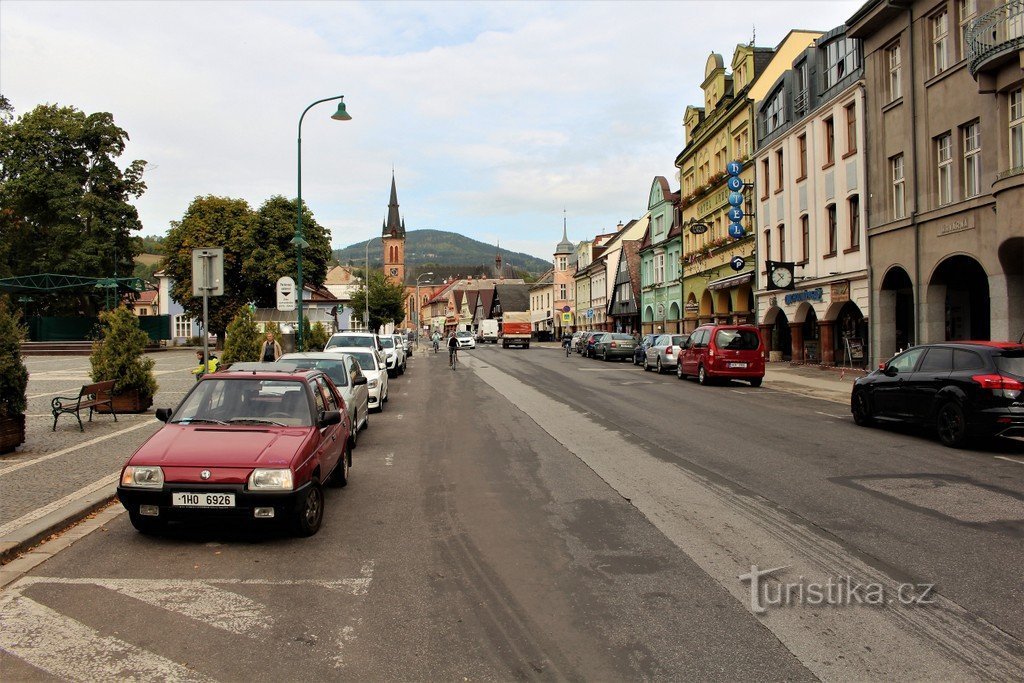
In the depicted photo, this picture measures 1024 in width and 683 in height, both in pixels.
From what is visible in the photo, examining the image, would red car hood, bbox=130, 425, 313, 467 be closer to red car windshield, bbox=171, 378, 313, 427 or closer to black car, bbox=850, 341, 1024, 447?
red car windshield, bbox=171, 378, 313, 427

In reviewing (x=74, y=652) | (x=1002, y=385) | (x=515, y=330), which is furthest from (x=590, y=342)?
(x=74, y=652)

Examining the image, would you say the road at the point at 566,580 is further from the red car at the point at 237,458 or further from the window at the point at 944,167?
the window at the point at 944,167

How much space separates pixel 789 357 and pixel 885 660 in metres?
34.8

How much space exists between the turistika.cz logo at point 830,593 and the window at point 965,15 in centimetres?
1989

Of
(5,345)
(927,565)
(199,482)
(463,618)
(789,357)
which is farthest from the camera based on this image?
(789,357)

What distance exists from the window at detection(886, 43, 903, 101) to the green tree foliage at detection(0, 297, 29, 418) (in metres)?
23.9

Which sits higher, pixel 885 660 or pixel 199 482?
pixel 199 482

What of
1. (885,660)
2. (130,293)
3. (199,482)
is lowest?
(885,660)

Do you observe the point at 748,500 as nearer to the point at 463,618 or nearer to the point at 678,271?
the point at 463,618

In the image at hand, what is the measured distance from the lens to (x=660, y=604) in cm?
511

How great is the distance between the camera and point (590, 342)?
48.1 meters

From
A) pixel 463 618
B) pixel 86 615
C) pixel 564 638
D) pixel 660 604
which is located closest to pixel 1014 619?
pixel 660 604

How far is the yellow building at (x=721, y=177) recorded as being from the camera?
3847 centimetres

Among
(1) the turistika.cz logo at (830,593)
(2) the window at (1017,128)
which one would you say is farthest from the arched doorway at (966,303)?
(1) the turistika.cz logo at (830,593)
